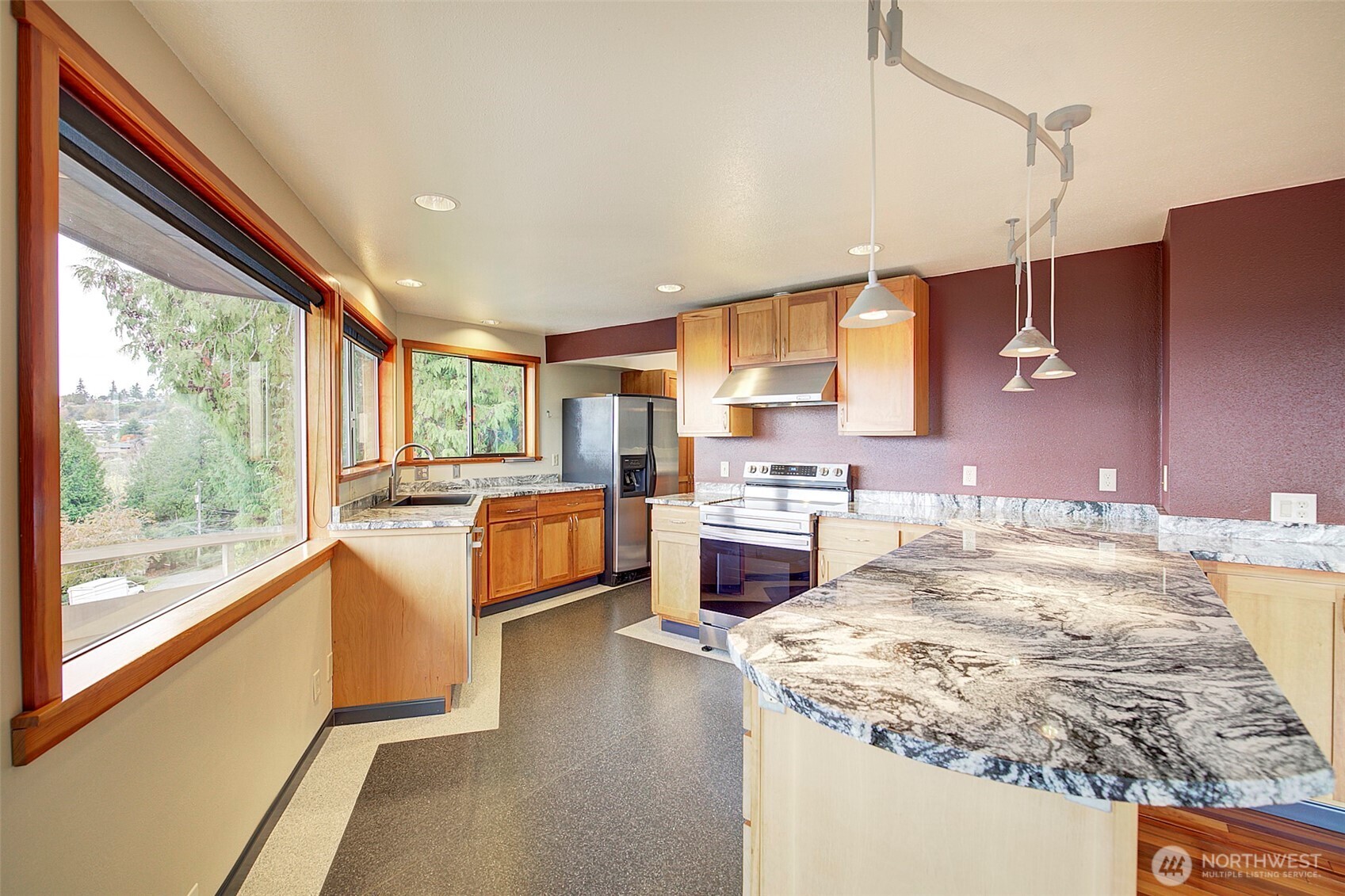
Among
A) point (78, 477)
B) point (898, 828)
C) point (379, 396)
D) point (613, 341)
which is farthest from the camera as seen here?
point (613, 341)

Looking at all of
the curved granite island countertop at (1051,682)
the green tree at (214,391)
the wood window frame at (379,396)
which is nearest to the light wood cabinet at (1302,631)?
the curved granite island countertop at (1051,682)

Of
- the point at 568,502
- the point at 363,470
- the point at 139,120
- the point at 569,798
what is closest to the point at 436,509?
the point at 363,470

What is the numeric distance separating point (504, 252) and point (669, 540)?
2.05 meters

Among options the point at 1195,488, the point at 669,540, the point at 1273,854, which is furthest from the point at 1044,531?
the point at 669,540

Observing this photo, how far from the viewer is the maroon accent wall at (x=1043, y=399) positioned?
9.73ft

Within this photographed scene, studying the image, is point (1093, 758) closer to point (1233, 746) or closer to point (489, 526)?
point (1233, 746)

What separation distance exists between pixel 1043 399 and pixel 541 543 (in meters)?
3.59

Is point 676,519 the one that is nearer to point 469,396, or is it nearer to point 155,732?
point 469,396

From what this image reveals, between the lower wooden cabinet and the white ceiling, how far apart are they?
2.26 metres

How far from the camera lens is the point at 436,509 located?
3422 mm

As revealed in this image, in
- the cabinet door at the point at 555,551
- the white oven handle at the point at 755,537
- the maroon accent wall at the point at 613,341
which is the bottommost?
the cabinet door at the point at 555,551

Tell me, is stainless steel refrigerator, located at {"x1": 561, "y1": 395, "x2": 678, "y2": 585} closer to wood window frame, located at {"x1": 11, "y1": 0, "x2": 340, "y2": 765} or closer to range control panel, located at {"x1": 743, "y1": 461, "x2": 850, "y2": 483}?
range control panel, located at {"x1": 743, "y1": 461, "x2": 850, "y2": 483}

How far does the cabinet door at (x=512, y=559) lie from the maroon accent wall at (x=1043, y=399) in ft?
7.78

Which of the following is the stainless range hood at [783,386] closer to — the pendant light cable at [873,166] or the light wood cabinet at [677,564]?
the light wood cabinet at [677,564]
